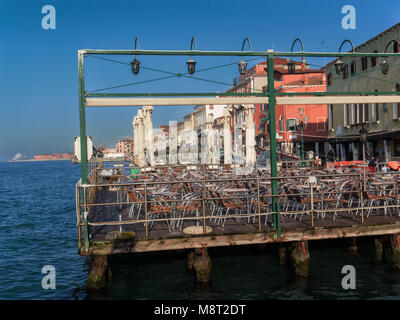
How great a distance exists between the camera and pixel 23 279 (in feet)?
39.2

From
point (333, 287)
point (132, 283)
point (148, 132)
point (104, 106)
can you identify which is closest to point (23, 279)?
point (132, 283)

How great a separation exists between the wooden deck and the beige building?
14.6 metres

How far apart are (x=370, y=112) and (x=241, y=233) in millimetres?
23596

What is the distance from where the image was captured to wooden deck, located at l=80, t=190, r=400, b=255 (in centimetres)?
892

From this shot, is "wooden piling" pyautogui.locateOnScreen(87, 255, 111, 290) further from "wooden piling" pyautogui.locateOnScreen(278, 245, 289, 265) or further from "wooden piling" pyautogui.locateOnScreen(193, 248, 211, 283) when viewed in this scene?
"wooden piling" pyautogui.locateOnScreen(278, 245, 289, 265)

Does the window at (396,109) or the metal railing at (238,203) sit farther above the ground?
the window at (396,109)

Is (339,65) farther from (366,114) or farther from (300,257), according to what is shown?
(366,114)

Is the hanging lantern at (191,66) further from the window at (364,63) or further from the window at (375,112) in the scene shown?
the window at (364,63)

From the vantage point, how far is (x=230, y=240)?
9.21 m

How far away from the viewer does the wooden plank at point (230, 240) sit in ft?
29.1

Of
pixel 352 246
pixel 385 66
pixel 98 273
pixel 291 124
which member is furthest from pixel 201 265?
pixel 291 124

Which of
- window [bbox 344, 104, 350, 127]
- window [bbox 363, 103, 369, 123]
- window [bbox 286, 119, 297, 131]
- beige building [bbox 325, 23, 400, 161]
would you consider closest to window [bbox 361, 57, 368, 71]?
beige building [bbox 325, 23, 400, 161]

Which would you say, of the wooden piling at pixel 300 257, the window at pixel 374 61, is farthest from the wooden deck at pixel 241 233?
the window at pixel 374 61
